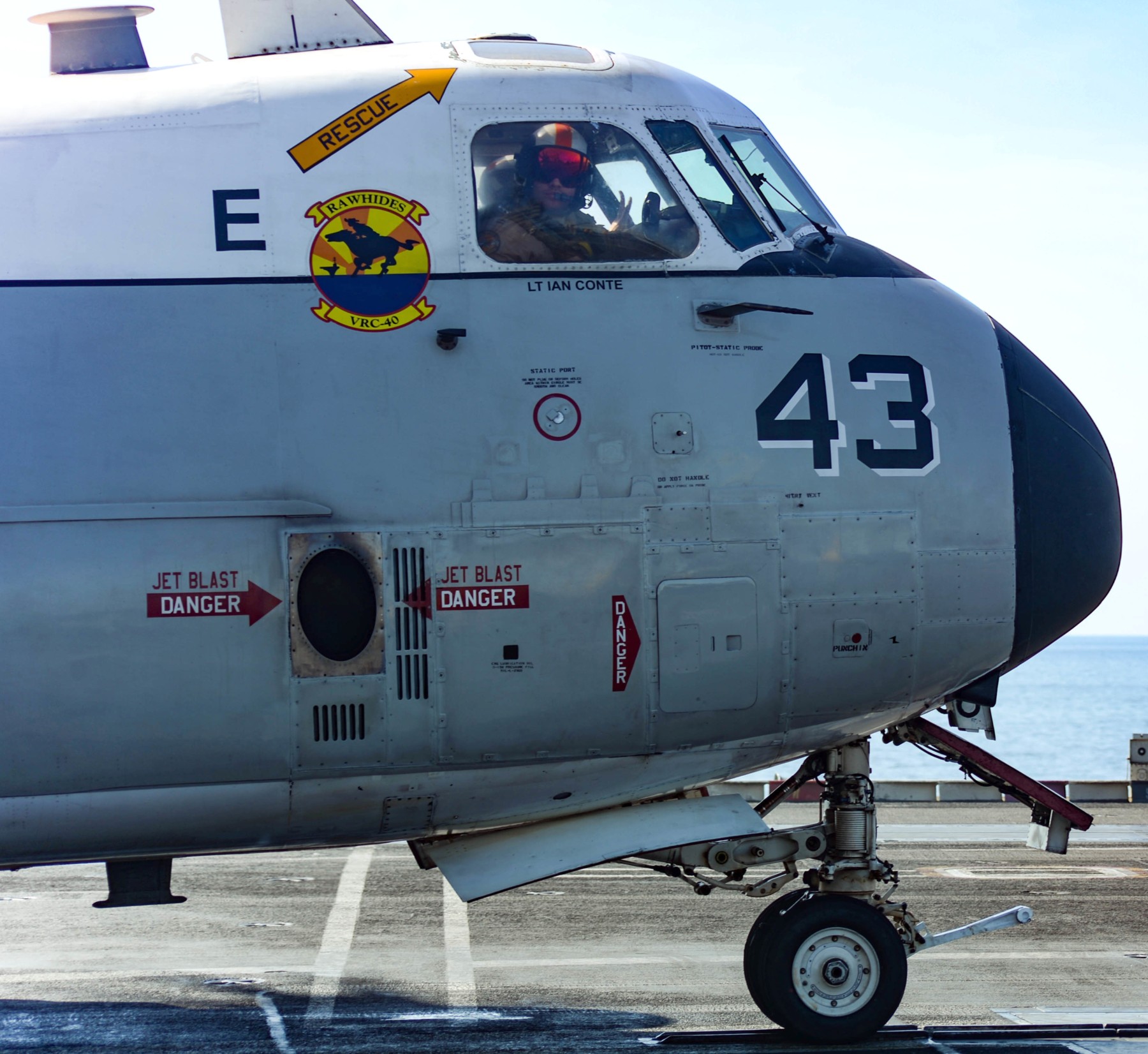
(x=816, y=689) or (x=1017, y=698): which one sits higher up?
(x=816, y=689)

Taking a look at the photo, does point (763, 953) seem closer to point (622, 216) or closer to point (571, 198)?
point (622, 216)

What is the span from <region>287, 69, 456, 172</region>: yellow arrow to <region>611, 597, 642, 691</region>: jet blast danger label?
3172mm

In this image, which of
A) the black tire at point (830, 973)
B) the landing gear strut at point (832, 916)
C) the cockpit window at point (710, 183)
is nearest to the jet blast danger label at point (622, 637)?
the landing gear strut at point (832, 916)

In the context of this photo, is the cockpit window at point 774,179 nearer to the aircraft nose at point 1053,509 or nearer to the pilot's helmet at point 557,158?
the pilot's helmet at point 557,158

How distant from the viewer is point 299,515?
282 inches

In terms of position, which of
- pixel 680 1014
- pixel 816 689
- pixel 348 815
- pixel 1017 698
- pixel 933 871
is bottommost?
pixel 1017 698

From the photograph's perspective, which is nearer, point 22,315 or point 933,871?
point 22,315

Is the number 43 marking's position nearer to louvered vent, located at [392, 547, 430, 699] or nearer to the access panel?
the access panel

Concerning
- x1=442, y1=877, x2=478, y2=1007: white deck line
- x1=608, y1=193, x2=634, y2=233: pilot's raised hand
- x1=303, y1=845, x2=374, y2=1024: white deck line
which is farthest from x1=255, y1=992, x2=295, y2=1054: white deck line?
x1=608, y1=193, x2=634, y2=233: pilot's raised hand

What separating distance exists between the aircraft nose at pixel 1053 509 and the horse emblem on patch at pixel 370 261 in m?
3.83

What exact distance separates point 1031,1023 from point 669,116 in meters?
6.62

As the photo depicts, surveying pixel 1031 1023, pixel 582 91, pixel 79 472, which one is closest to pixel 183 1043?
pixel 79 472

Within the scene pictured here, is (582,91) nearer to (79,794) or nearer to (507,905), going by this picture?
(79,794)

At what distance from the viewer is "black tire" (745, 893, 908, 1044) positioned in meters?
7.87
